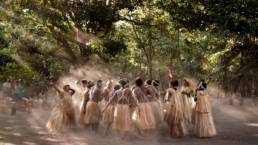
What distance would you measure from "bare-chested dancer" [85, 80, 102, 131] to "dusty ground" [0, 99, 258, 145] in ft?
1.25

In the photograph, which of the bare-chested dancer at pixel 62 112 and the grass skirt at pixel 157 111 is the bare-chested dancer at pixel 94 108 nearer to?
the bare-chested dancer at pixel 62 112

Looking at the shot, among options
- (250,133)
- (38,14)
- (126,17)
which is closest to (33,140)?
(250,133)

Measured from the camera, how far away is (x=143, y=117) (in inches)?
533

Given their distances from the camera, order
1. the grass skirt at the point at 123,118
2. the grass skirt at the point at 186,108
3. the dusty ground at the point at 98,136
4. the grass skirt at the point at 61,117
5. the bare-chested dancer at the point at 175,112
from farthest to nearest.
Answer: the grass skirt at the point at 61,117
the grass skirt at the point at 186,108
the bare-chested dancer at the point at 175,112
the grass skirt at the point at 123,118
the dusty ground at the point at 98,136

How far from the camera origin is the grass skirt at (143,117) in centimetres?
1348

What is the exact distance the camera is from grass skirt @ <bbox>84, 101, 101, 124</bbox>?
1488cm

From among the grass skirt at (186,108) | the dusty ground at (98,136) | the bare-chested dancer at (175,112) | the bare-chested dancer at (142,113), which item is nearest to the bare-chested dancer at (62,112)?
the dusty ground at (98,136)

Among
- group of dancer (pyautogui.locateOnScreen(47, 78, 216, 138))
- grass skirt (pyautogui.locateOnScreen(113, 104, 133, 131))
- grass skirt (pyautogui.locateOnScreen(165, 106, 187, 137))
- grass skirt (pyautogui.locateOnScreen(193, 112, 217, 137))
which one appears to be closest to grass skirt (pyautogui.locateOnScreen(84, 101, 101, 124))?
group of dancer (pyautogui.locateOnScreen(47, 78, 216, 138))

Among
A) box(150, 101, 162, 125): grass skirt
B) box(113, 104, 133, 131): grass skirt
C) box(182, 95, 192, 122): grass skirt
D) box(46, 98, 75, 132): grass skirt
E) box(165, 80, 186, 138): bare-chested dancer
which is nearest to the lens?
box(113, 104, 133, 131): grass skirt

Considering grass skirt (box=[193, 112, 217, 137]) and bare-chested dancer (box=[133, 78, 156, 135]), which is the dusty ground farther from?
bare-chested dancer (box=[133, 78, 156, 135])

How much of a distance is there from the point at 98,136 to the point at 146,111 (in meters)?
1.80

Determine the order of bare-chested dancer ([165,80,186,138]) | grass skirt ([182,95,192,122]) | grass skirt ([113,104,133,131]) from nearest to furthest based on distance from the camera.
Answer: grass skirt ([113,104,133,131]), bare-chested dancer ([165,80,186,138]), grass skirt ([182,95,192,122])

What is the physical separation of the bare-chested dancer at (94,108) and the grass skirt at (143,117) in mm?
1805

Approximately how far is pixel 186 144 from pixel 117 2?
36.0ft
